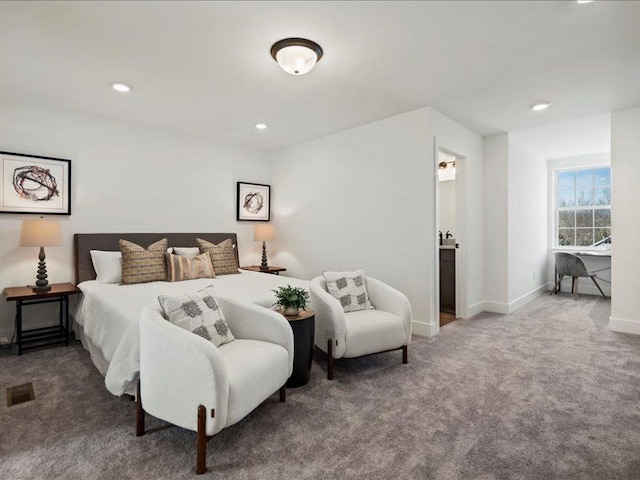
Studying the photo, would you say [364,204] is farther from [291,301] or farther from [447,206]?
[447,206]

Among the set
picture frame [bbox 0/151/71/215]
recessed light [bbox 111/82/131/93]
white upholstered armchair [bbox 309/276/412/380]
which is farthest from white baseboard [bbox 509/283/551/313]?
picture frame [bbox 0/151/71/215]

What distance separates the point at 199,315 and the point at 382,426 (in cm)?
127

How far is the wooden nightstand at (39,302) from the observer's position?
3.18 metres

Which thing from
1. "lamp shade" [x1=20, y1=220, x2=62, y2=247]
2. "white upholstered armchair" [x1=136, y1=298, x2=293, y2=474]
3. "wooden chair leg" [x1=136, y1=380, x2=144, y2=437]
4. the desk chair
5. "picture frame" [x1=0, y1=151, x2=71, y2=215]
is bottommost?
"wooden chair leg" [x1=136, y1=380, x2=144, y2=437]

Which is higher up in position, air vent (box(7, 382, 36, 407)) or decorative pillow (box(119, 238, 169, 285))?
decorative pillow (box(119, 238, 169, 285))

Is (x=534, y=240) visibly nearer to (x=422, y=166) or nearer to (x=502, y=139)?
(x=502, y=139)

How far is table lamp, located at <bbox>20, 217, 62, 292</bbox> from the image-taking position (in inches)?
128

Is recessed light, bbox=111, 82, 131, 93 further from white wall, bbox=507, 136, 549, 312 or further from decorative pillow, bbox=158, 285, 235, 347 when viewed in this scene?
white wall, bbox=507, 136, 549, 312

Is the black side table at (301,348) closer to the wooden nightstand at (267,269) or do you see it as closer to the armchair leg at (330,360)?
the armchair leg at (330,360)

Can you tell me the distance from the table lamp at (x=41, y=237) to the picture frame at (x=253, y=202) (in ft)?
7.68

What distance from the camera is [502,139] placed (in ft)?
15.6

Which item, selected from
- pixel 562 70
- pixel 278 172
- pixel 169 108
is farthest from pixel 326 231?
pixel 562 70

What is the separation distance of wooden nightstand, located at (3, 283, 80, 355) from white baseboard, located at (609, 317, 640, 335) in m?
5.74

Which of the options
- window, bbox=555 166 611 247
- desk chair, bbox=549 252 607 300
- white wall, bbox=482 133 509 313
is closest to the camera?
white wall, bbox=482 133 509 313
